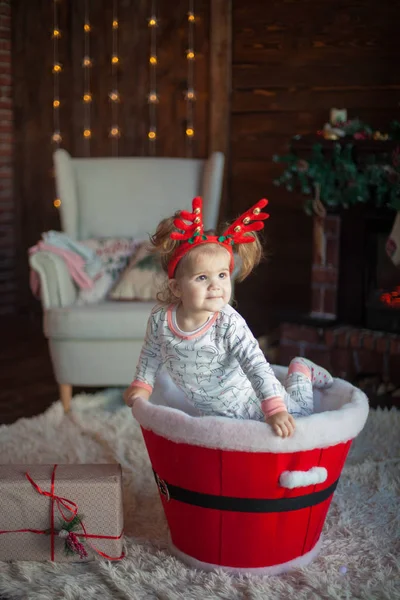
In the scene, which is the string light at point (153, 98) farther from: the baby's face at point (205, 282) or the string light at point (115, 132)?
the baby's face at point (205, 282)

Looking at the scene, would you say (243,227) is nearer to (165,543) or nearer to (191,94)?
(165,543)

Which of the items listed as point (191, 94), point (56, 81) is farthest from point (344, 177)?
point (56, 81)

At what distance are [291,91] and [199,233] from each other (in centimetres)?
245

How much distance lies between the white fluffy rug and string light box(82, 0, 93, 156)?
2.36 m

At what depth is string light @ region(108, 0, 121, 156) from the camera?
4.65 meters

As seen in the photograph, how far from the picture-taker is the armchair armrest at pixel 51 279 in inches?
128

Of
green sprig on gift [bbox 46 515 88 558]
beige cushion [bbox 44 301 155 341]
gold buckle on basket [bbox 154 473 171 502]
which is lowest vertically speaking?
green sprig on gift [bbox 46 515 88 558]

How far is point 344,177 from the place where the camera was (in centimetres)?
344

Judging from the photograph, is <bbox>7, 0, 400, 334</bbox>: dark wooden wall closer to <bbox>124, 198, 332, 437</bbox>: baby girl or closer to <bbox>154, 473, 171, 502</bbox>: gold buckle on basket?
<bbox>124, 198, 332, 437</bbox>: baby girl

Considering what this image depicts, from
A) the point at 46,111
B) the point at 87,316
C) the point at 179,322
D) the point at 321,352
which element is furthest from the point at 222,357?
the point at 46,111

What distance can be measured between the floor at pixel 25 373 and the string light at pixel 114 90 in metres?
1.20

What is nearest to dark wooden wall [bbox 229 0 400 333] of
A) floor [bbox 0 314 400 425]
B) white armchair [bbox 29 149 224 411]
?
white armchair [bbox 29 149 224 411]

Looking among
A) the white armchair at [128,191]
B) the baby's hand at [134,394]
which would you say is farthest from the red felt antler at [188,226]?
the white armchair at [128,191]

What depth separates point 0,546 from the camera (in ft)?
6.63
